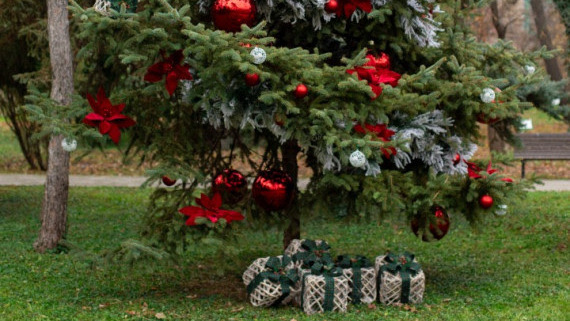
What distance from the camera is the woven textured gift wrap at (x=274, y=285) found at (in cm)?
676

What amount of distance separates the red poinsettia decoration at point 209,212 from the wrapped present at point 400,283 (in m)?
1.36

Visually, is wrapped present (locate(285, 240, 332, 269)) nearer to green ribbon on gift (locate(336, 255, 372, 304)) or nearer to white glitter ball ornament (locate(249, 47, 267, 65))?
green ribbon on gift (locate(336, 255, 372, 304))

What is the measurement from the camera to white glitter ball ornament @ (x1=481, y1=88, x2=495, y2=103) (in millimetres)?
6859

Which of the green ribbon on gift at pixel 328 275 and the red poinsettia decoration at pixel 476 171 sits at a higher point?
the red poinsettia decoration at pixel 476 171

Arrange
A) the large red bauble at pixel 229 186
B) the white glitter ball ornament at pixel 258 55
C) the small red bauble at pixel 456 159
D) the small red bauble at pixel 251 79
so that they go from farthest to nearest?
1. the large red bauble at pixel 229 186
2. the small red bauble at pixel 456 159
3. the small red bauble at pixel 251 79
4. the white glitter ball ornament at pixel 258 55

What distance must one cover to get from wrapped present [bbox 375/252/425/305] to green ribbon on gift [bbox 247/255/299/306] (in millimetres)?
765

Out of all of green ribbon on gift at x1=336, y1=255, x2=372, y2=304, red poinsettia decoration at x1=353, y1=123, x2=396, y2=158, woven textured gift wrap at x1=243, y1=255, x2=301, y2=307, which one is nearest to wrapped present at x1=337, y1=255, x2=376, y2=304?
green ribbon on gift at x1=336, y1=255, x2=372, y2=304

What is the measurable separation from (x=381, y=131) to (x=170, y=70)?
1.83 metres

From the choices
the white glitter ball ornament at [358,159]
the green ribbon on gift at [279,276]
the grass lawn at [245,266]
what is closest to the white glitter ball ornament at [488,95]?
the grass lawn at [245,266]

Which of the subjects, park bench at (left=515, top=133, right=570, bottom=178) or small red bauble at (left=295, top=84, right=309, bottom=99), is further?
park bench at (left=515, top=133, right=570, bottom=178)

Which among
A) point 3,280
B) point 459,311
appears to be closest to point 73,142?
point 3,280

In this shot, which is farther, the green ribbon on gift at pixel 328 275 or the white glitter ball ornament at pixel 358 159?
the green ribbon on gift at pixel 328 275

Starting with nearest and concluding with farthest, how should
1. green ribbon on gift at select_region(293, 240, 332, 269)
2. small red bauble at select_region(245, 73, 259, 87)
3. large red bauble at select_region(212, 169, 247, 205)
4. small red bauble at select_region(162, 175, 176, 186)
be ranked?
small red bauble at select_region(245, 73, 259, 87)
green ribbon on gift at select_region(293, 240, 332, 269)
small red bauble at select_region(162, 175, 176, 186)
large red bauble at select_region(212, 169, 247, 205)

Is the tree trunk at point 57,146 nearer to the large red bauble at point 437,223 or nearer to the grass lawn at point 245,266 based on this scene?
the grass lawn at point 245,266
